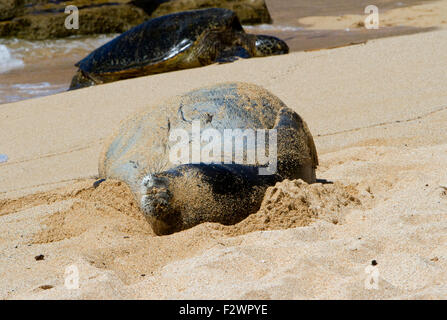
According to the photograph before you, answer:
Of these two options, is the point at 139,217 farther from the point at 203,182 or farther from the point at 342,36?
the point at 342,36

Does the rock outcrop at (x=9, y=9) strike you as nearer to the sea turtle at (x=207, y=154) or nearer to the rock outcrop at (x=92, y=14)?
the rock outcrop at (x=92, y=14)

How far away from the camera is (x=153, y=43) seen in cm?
874

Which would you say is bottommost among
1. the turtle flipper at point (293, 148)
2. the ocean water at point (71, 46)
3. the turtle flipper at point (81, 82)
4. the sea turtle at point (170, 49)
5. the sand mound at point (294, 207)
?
the ocean water at point (71, 46)

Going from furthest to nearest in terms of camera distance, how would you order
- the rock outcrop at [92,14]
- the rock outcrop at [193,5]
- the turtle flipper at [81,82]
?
the rock outcrop at [193,5], the rock outcrop at [92,14], the turtle flipper at [81,82]

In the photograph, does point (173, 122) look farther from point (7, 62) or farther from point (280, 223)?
point (7, 62)

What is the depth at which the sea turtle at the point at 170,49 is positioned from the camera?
8.62 m

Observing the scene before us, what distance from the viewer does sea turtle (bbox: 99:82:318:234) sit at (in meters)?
2.58

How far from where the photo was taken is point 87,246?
264 cm

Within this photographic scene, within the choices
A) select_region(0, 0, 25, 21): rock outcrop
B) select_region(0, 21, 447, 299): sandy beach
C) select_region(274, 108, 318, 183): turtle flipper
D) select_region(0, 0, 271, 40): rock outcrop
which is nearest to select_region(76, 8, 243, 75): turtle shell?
select_region(0, 21, 447, 299): sandy beach

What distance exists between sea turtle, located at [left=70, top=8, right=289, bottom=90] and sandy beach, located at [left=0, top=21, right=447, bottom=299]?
3206 millimetres

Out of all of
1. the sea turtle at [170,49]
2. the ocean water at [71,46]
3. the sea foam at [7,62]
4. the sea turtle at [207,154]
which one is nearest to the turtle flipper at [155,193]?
the sea turtle at [207,154]

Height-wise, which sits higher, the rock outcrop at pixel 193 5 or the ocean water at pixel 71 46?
the rock outcrop at pixel 193 5

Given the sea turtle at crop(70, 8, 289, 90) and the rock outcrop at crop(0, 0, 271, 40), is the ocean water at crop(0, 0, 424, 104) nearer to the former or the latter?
the rock outcrop at crop(0, 0, 271, 40)

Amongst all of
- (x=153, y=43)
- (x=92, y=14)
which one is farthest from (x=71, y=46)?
(x=153, y=43)
